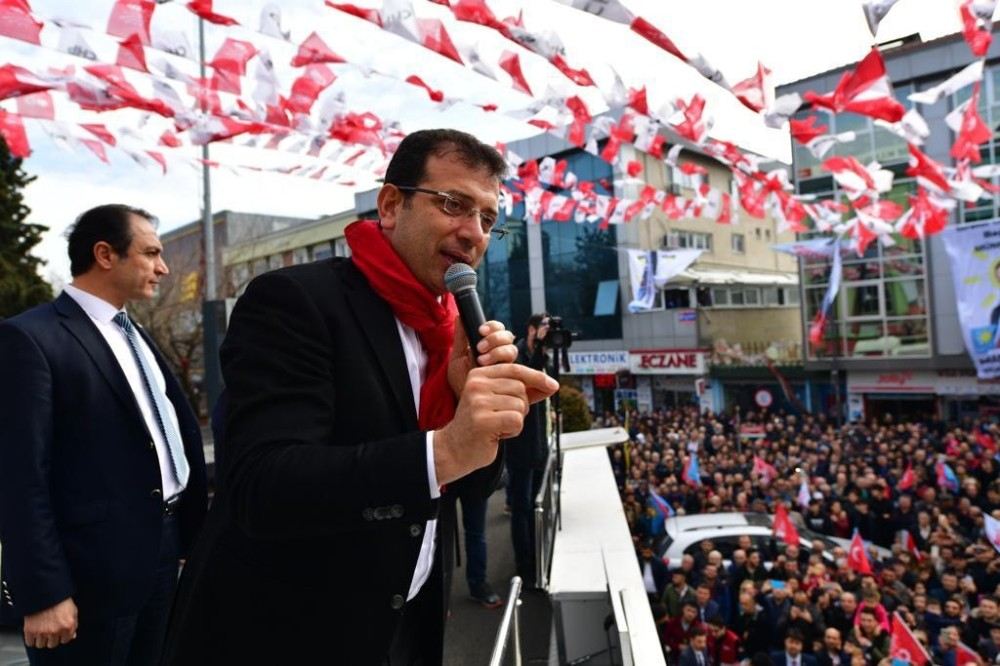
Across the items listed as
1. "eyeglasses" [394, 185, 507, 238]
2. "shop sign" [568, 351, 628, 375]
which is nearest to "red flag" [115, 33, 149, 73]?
"eyeglasses" [394, 185, 507, 238]

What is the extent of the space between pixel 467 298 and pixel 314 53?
Answer: 5.51m

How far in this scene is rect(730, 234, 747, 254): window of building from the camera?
3606 cm

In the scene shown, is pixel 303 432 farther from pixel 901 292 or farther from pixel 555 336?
pixel 901 292

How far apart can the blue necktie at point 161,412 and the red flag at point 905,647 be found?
685 centimetres

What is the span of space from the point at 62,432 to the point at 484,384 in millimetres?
1713

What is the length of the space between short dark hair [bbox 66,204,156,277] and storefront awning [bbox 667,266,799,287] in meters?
28.7

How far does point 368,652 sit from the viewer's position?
1.57 meters

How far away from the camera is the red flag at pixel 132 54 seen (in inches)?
218

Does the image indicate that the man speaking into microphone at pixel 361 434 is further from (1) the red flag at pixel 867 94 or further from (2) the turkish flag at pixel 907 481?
(2) the turkish flag at pixel 907 481

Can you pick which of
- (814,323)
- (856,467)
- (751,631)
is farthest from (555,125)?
(814,323)

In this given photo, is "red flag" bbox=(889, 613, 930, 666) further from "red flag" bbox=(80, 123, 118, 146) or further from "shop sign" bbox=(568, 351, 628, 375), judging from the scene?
"shop sign" bbox=(568, 351, 628, 375)

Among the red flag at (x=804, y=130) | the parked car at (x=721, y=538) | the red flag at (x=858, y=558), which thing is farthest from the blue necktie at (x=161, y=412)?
the red flag at (x=858, y=558)

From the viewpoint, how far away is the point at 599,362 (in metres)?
33.1

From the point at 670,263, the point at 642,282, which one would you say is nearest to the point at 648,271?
the point at 642,282
